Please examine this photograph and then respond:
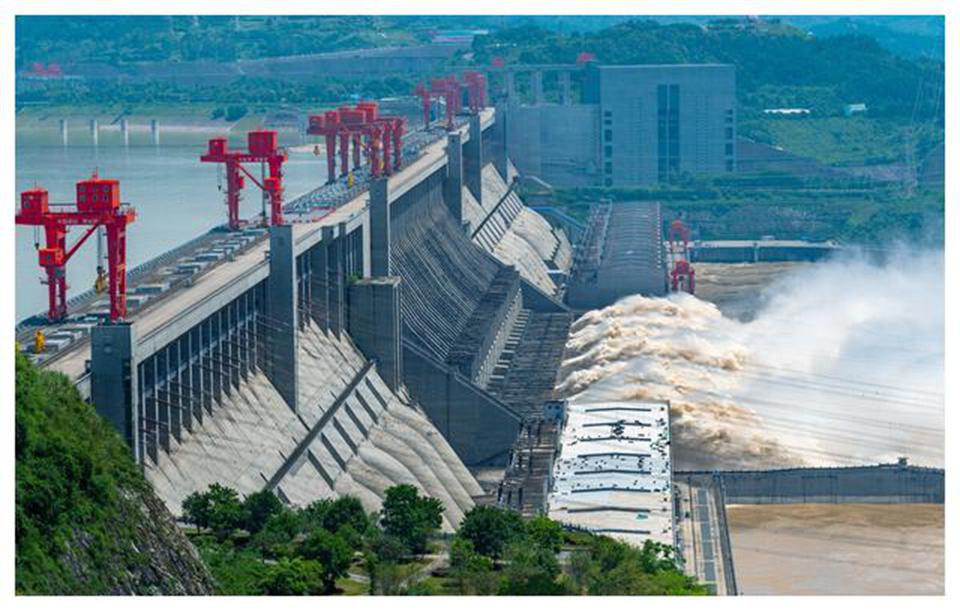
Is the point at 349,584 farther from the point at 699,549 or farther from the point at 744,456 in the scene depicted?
the point at 744,456

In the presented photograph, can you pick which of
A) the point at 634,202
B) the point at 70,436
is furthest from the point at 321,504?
the point at 634,202

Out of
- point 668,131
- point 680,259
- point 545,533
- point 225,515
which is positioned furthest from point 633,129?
point 225,515

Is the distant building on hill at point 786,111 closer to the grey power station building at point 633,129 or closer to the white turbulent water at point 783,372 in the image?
the grey power station building at point 633,129

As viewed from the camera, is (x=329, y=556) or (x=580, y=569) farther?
(x=580, y=569)

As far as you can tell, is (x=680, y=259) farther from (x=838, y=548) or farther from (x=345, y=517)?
(x=345, y=517)

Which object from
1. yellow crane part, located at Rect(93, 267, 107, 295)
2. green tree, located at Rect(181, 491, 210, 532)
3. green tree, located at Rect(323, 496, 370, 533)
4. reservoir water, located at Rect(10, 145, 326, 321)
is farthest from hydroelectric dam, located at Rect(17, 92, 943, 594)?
reservoir water, located at Rect(10, 145, 326, 321)

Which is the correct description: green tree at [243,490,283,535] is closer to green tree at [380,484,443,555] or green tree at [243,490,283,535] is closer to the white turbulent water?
green tree at [380,484,443,555]
